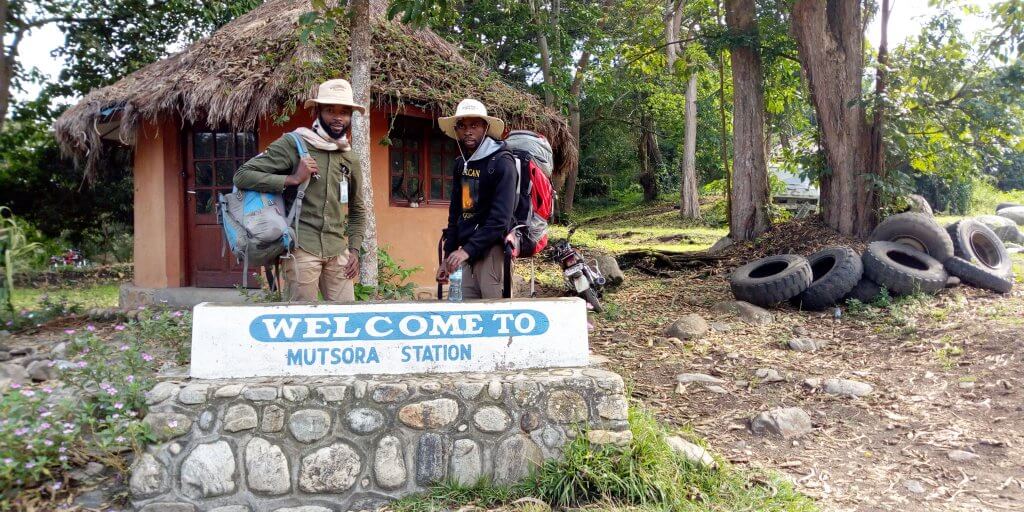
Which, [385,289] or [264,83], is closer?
[385,289]

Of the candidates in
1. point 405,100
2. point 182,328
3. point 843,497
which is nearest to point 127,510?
point 182,328

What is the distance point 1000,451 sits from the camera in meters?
3.98

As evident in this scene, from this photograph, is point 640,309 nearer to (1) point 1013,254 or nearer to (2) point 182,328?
(2) point 182,328

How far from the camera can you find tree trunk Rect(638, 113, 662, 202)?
24.6 metres

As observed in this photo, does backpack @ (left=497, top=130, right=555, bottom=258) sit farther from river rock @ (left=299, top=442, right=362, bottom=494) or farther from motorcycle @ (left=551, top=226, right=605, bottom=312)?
motorcycle @ (left=551, top=226, right=605, bottom=312)

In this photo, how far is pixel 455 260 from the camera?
379 cm

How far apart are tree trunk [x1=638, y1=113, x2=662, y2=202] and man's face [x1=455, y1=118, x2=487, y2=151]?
21.0 m

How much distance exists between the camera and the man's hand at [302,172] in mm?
3799

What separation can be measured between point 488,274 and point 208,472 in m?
1.74

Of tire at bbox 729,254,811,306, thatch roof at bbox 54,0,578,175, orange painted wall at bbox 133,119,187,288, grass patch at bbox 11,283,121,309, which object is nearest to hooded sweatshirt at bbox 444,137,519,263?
thatch roof at bbox 54,0,578,175

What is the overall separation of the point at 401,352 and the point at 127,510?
135cm

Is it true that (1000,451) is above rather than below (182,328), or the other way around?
below

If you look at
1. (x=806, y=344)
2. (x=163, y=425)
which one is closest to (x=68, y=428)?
(x=163, y=425)

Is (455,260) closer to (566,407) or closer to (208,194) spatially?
(566,407)
